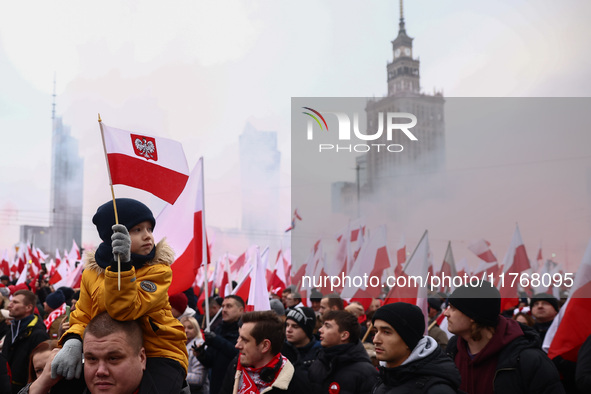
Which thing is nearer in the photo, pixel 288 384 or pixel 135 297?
pixel 135 297

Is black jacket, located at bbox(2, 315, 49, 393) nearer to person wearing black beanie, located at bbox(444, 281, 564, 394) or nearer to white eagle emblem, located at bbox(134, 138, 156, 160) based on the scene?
white eagle emblem, located at bbox(134, 138, 156, 160)

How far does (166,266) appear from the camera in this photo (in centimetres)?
318

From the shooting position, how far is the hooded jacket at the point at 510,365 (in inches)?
167

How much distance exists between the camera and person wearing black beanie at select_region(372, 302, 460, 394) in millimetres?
3672

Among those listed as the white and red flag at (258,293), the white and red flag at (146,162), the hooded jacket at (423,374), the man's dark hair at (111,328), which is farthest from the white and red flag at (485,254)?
the man's dark hair at (111,328)

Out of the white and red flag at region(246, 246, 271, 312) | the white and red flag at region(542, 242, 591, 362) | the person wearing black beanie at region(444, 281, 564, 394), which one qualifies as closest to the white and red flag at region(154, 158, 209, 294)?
the white and red flag at region(246, 246, 271, 312)

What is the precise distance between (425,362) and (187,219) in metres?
3.73

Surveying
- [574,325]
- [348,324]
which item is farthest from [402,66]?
[348,324]

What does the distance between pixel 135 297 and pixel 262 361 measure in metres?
2.20

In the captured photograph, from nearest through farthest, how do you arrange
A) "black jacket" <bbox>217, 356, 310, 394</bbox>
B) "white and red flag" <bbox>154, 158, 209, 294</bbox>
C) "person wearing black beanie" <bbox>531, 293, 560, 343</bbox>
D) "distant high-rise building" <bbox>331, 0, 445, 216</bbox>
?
1. "black jacket" <bbox>217, 356, 310, 394</bbox>
2. "white and red flag" <bbox>154, 158, 209, 294</bbox>
3. "person wearing black beanie" <bbox>531, 293, 560, 343</bbox>
4. "distant high-rise building" <bbox>331, 0, 445, 216</bbox>

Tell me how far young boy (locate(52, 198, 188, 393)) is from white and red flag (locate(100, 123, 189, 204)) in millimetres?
570

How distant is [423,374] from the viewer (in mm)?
3740

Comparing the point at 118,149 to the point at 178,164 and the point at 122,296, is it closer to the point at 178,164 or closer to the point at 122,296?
the point at 178,164

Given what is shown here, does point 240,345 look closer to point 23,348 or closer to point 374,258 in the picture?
point 23,348
